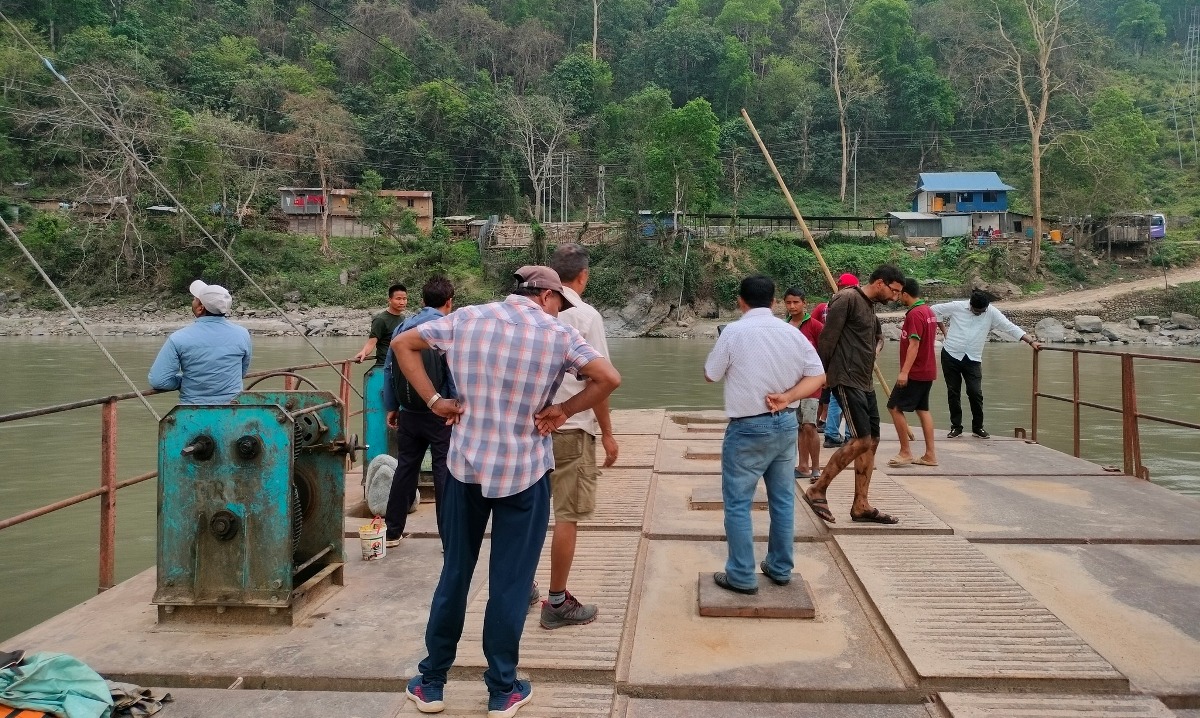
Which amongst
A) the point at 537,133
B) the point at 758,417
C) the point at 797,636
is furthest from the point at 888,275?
the point at 537,133

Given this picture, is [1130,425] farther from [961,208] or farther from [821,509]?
[961,208]

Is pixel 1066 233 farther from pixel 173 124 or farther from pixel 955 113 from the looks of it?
pixel 173 124

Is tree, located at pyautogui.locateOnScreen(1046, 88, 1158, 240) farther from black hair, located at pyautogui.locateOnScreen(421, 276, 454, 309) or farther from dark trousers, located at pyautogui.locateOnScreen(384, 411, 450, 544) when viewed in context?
dark trousers, located at pyautogui.locateOnScreen(384, 411, 450, 544)

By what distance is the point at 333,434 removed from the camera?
162 inches

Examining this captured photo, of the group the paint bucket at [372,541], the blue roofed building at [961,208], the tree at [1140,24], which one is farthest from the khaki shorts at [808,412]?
the tree at [1140,24]

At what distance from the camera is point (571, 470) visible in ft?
11.8

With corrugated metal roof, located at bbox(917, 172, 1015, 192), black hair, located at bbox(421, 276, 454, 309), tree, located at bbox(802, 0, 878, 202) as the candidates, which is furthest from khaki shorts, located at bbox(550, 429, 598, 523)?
tree, located at bbox(802, 0, 878, 202)

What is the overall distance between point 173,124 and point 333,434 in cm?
4900

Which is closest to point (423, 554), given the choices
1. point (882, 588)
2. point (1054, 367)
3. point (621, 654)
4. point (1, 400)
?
point (621, 654)

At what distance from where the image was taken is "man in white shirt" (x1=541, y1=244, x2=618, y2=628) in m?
3.47

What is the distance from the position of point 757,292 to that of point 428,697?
234 centimetres

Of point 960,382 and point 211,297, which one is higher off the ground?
point 211,297

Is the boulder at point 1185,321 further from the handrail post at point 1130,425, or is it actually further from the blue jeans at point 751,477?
the blue jeans at point 751,477

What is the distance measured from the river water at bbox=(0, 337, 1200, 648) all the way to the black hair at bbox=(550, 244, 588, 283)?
14.2ft
